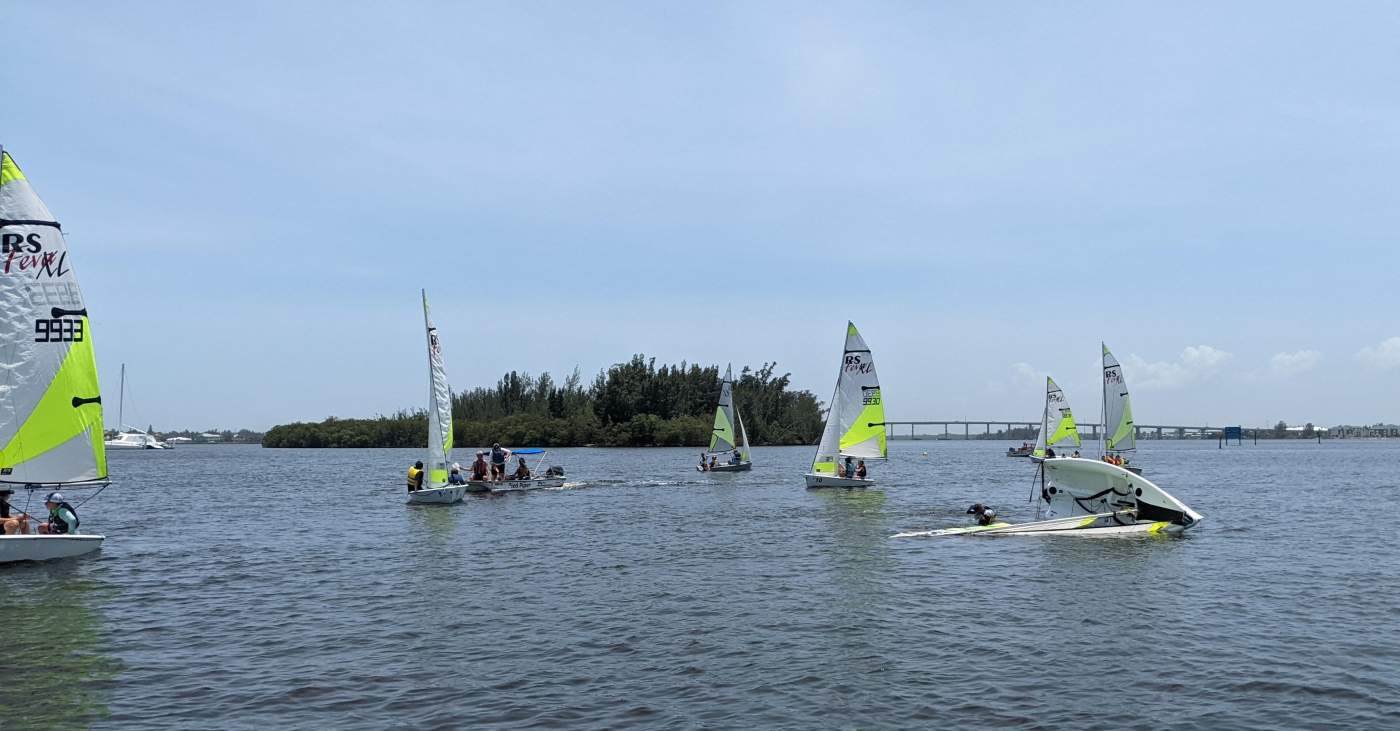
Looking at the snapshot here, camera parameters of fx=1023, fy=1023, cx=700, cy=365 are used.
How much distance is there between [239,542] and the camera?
105ft

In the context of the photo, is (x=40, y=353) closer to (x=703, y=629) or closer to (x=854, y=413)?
(x=703, y=629)

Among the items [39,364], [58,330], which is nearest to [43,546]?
[39,364]

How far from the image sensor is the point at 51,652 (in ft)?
52.6

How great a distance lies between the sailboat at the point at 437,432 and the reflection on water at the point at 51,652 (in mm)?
19764

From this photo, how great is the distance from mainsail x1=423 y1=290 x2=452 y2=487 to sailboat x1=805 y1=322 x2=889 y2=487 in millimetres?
18339

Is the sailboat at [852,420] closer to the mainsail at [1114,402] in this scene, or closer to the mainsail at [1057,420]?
the mainsail at [1114,402]

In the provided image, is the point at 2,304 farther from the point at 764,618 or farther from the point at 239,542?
the point at 764,618

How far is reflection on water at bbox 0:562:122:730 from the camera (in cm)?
1270

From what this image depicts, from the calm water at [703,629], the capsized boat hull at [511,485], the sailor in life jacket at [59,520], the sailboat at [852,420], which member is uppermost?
the sailboat at [852,420]

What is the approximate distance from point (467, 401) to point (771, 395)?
50000mm

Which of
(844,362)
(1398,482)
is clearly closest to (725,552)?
(844,362)

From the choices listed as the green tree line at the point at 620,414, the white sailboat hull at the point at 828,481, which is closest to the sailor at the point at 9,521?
the white sailboat hull at the point at 828,481

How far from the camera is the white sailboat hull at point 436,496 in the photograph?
43656 millimetres

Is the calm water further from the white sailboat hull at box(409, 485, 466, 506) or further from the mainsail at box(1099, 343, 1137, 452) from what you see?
the mainsail at box(1099, 343, 1137, 452)
